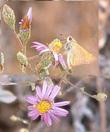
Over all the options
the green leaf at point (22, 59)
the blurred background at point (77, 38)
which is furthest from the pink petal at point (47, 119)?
the blurred background at point (77, 38)

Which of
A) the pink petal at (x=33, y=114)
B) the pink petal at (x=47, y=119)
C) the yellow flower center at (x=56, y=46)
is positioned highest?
the yellow flower center at (x=56, y=46)

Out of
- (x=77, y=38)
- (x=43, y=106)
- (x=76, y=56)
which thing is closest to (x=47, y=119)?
(x=43, y=106)

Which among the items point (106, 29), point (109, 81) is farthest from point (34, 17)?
point (109, 81)

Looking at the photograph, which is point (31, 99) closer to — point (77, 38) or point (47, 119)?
point (47, 119)

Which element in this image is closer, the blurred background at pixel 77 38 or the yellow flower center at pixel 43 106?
the yellow flower center at pixel 43 106

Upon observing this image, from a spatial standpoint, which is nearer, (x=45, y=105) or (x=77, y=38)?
(x=45, y=105)

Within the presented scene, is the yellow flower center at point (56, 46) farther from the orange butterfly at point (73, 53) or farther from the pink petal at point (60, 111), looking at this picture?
the pink petal at point (60, 111)

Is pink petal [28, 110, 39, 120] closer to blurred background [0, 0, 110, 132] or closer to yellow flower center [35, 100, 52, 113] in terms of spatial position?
yellow flower center [35, 100, 52, 113]

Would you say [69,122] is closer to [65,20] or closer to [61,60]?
[65,20]
